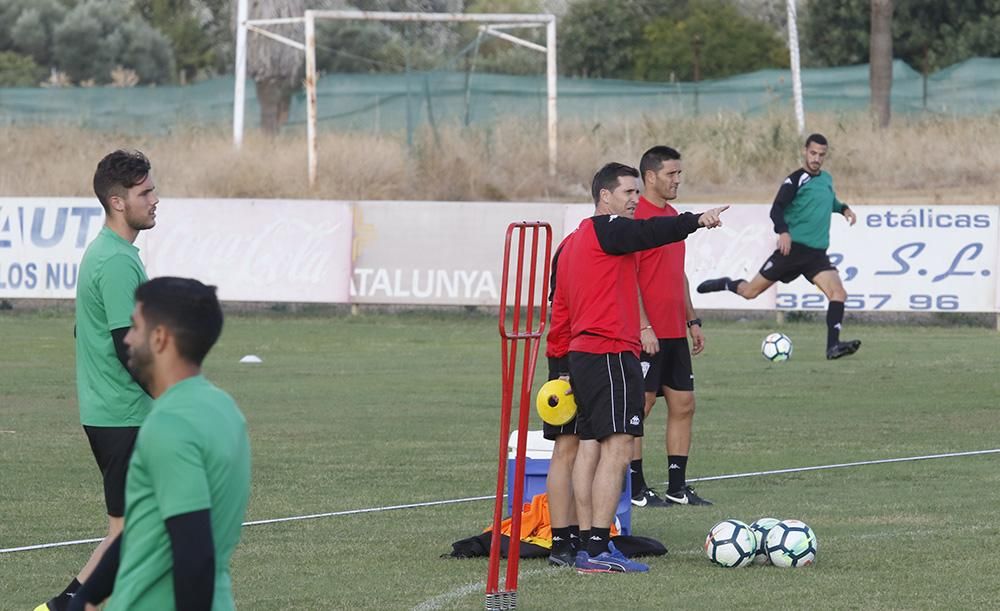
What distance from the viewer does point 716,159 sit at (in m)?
35.4

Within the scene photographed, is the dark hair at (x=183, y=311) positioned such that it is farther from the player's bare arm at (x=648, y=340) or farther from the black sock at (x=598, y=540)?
the player's bare arm at (x=648, y=340)

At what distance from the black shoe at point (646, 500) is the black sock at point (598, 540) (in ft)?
7.66

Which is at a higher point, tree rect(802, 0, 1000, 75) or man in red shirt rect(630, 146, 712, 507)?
tree rect(802, 0, 1000, 75)

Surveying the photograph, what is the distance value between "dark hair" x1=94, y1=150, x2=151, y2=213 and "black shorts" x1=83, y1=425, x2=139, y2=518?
35.9 inches

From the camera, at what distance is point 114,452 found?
296 inches

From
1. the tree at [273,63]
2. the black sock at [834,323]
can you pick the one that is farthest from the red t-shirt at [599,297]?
the tree at [273,63]

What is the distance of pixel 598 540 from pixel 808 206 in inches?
391

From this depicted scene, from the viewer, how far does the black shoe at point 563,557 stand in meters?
9.46

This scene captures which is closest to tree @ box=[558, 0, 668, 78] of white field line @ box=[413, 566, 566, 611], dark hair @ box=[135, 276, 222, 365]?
white field line @ box=[413, 566, 566, 611]

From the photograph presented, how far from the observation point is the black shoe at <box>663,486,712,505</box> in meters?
11.5

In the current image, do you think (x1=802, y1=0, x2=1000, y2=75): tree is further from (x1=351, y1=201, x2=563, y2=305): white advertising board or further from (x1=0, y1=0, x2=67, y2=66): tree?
(x1=0, y1=0, x2=67, y2=66): tree

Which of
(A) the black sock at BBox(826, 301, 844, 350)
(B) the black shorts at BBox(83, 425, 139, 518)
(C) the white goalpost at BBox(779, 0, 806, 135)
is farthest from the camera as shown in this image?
(C) the white goalpost at BBox(779, 0, 806, 135)

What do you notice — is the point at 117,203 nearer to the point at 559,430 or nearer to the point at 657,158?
the point at 559,430

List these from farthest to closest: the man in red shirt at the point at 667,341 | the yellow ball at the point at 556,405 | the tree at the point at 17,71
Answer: the tree at the point at 17,71 → the man in red shirt at the point at 667,341 → the yellow ball at the point at 556,405
